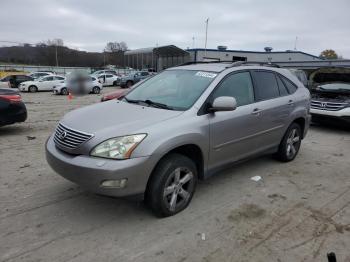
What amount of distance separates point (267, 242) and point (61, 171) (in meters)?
2.30

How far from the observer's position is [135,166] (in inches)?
130

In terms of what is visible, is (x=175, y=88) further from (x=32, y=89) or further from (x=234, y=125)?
(x=32, y=89)

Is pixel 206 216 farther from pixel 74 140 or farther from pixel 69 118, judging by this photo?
pixel 69 118

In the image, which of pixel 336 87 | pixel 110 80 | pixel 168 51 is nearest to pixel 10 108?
pixel 336 87

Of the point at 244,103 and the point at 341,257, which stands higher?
the point at 244,103

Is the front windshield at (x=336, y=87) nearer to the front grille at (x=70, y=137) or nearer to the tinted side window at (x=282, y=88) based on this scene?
the tinted side window at (x=282, y=88)

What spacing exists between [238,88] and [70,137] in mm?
2390

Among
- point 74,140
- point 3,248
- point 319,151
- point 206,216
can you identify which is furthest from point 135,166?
point 319,151

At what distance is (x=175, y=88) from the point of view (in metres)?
4.54

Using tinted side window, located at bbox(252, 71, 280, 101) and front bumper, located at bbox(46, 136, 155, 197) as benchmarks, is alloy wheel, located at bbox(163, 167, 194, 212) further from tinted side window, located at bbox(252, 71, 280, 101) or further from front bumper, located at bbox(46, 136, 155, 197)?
tinted side window, located at bbox(252, 71, 280, 101)

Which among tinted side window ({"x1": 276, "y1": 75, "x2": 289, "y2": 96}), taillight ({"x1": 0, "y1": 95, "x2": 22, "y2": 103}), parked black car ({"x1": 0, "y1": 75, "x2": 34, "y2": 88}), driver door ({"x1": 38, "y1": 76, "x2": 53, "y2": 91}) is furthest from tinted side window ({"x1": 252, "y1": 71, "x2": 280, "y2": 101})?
parked black car ({"x1": 0, "y1": 75, "x2": 34, "y2": 88})

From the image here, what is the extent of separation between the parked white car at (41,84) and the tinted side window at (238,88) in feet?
85.2

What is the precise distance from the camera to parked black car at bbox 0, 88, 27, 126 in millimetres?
7637

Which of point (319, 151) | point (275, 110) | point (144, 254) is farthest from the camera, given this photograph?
point (319, 151)
